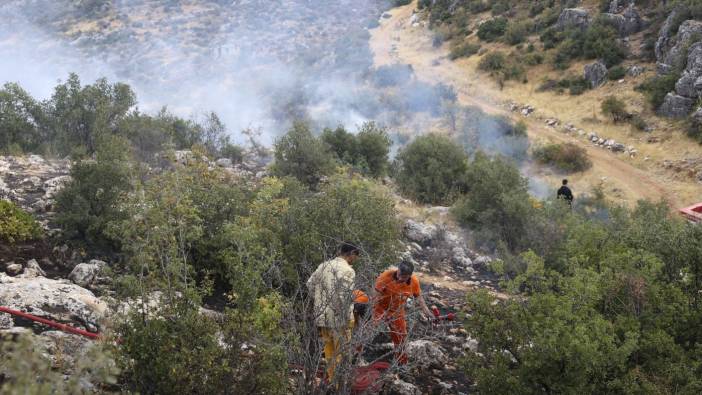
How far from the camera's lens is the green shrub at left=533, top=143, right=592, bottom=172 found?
1725 cm

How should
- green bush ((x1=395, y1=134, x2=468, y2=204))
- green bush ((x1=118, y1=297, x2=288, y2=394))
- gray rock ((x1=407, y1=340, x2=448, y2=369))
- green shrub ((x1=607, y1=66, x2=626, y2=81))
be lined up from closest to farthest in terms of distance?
1. green bush ((x1=118, y1=297, x2=288, y2=394))
2. gray rock ((x1=407, y1=340, x2=448, y2=369))
3. green bush ((x1=395, y1=134, x2=468, y2=204))
4. green shrub ((x1=607, y1=66, x2=626, y2=81))

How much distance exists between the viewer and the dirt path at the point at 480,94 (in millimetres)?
A: 15875

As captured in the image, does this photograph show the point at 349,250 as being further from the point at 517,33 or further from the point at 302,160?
the point at 517,33

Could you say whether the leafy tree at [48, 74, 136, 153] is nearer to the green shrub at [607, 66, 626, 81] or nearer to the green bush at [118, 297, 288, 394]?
the green bush at [118, 297, 288, 394]

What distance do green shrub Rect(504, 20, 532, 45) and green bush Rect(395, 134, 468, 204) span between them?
14.3 metres

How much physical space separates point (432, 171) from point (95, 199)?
8149 mm

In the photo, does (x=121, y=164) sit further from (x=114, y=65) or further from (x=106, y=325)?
(x=114, y=65)

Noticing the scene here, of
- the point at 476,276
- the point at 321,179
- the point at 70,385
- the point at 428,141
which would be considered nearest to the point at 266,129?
the point at 428,141

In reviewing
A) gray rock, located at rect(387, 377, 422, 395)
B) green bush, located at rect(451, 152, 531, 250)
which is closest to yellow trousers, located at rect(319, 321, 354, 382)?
gray rock, located at rect(387, 377, 422, 395)

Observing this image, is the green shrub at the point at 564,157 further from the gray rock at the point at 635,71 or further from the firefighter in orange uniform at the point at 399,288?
the firefighter in orange uniform at the point at 399,288

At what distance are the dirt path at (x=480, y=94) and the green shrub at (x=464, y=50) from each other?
0.44 meters

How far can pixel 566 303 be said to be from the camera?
12.3ft

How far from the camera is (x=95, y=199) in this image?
21.1ft

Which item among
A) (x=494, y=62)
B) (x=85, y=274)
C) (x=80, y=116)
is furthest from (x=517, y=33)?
(x=85, y=274)
